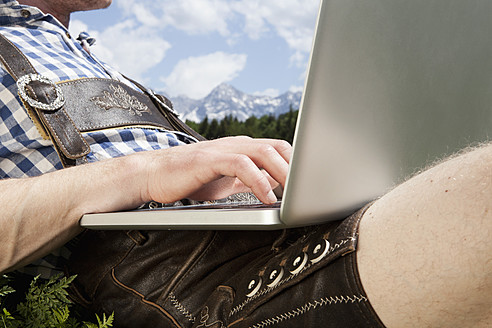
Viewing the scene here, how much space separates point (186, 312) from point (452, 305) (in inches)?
27.6

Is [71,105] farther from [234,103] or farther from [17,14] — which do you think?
[234,103]

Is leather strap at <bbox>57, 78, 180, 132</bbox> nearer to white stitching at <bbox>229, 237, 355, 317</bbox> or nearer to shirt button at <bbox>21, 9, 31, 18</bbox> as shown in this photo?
shirt button at <bbox>21, 9, 31, 18</bbox>

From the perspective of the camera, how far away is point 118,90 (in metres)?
2.00

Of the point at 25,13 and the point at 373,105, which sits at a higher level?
the point at 373,105

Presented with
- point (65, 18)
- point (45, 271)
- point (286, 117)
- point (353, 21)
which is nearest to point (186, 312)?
point (45, 271)

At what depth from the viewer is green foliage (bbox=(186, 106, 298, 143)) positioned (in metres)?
7.35

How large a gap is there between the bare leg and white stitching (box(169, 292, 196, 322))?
0.56 m

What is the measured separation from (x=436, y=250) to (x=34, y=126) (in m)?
1.39

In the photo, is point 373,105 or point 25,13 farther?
point 25,13


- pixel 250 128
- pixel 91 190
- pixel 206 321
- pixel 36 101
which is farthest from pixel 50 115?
pixel 250 128

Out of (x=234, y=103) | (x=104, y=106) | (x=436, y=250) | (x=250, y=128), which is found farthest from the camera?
(x=234, y=103)

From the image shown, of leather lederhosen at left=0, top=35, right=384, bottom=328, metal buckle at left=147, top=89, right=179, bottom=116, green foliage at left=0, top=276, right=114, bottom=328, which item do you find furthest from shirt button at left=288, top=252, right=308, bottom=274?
metal buckle at left=147, top=89, right=179, bottom=116

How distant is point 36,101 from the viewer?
166 centimetres

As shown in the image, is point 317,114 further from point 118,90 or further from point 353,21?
point 118,90
